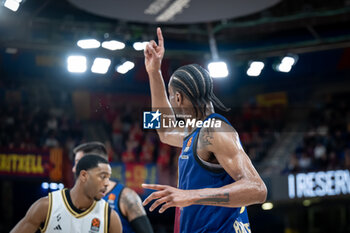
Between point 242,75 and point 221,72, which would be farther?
point 242,75

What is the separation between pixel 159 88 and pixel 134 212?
128cm

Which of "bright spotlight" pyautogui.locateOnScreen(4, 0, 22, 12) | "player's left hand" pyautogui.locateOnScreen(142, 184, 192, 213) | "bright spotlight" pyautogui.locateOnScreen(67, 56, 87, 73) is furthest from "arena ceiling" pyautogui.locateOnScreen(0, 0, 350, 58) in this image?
"player's left hand" pyautogui.locateOnScreen(142, 184, 192, 213)

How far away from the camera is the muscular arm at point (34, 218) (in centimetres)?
331

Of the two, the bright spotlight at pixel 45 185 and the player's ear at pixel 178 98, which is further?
the bright spotlight at pixel 45 185

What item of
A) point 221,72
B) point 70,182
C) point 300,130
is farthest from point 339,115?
point 70,182

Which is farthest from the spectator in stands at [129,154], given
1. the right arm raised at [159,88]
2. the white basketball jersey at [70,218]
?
the right arm raised at [159,88]

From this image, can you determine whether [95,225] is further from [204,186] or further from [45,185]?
[45,185]

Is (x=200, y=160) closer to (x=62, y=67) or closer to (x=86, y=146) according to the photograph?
(x=86, y=146)

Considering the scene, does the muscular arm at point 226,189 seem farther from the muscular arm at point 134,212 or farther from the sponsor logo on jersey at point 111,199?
the sponsor logo on jersey at point 111,199

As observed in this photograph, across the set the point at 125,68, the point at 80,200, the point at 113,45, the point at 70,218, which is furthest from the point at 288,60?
the point at 70,218

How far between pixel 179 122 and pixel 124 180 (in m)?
8.04

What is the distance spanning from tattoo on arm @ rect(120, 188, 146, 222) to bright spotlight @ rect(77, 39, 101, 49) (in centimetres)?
502

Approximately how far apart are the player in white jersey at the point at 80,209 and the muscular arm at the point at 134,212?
0.83 feet

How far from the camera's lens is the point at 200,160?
96.5 inches
